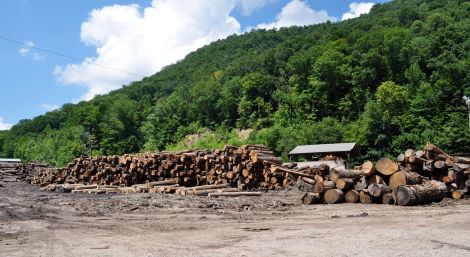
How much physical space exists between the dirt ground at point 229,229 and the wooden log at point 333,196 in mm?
664

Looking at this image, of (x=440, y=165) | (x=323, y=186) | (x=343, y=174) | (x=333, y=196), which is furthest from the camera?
(x=440, y=165)

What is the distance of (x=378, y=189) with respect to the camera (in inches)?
489

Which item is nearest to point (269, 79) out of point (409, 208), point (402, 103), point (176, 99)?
point (176, 99)

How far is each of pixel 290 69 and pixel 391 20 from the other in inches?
1088

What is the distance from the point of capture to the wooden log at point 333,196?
42.1ft

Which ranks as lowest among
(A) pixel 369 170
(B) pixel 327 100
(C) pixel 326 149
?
(A) pixel 369 170

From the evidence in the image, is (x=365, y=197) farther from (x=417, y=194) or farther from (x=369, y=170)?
(x=417, y=194)

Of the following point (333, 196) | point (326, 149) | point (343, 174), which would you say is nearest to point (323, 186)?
point (333, 196)

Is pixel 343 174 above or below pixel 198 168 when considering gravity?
below

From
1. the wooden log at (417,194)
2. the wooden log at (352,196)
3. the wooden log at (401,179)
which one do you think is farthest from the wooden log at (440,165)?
the wooden log at (352,196)

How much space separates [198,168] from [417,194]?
9373 mm

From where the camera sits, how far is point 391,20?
100 meters

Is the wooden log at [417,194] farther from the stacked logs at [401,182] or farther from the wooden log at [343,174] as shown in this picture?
the wooden log at [343,174]

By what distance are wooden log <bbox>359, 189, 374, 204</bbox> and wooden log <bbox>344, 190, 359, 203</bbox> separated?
0.38 feet
